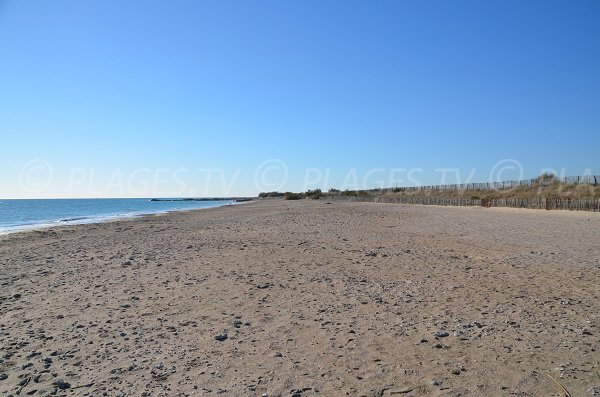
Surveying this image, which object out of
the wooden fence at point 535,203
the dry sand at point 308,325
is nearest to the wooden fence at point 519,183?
the wooden fence at point 535,203

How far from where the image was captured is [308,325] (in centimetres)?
532

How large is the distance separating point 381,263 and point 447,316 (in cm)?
404

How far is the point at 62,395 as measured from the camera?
3.66m

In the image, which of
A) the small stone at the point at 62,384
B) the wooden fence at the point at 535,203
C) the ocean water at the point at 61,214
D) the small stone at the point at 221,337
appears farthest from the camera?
the ocean water at the point at 61,214

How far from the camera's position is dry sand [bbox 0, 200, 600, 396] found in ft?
12.5

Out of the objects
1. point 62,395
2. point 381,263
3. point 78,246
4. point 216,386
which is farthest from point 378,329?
point 78,246

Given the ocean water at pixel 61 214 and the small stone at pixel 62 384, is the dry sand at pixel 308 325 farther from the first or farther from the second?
the ocean water at pixel 61 214

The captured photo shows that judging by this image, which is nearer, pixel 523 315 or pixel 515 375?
pixel 515 375

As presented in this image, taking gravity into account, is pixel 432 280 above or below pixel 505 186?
below

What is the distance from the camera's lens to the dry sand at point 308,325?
3.81 meters

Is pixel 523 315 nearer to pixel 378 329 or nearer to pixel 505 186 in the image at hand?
pixel 378 329

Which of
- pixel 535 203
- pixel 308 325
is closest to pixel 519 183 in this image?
pixel 535 203

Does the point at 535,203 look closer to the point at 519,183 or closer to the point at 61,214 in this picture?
the point at 519,183

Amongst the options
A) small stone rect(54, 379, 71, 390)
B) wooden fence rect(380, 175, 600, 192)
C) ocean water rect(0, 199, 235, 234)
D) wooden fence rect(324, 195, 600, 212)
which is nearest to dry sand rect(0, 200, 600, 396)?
small stone rect(54, 379, 71, 390)
